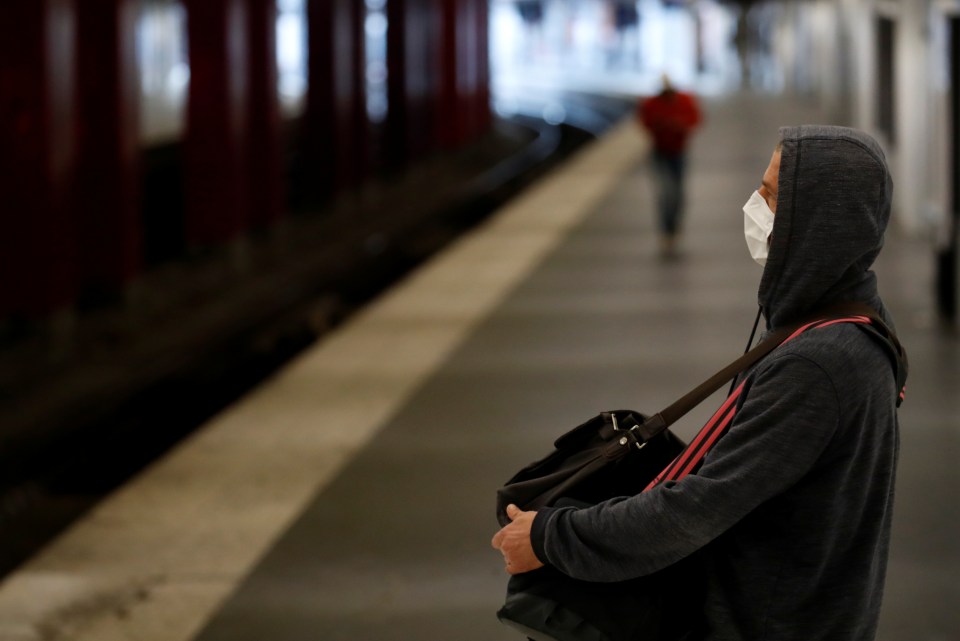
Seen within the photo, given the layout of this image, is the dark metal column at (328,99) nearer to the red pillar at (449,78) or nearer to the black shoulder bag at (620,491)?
the red pillar at (449,78)

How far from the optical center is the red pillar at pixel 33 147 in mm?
12344

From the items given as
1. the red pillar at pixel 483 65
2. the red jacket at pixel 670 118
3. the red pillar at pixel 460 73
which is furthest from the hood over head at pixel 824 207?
the red pillar at pixel 483 65

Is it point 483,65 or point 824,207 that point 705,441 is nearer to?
point 824,207

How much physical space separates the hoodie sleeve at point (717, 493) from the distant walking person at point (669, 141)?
11.0 metres

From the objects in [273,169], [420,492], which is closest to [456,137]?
[273,169]

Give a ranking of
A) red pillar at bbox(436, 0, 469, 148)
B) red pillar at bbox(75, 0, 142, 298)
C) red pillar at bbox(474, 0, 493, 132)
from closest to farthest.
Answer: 1. red pillar at bbox(75, 0, 142, 298)
2. red pillar at bbox(436, 0, 469, 148)
3. red pillar at bbox(474, 0, 493, 132)

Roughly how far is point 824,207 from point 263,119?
60.2ft

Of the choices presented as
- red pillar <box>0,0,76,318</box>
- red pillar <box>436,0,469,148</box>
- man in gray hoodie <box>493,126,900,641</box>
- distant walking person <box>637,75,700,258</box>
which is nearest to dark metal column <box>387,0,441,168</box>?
red pillar <box>436,0,469,148</box>

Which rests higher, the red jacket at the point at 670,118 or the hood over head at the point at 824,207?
the hood over head at the point at 824,207

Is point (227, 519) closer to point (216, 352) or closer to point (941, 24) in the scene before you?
point (216, 352)

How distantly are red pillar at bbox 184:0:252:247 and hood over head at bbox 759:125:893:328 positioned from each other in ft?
52.9

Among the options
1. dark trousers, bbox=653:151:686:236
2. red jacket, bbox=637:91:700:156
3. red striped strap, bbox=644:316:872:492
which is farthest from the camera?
dark trousers, bbox=653:151:686:236

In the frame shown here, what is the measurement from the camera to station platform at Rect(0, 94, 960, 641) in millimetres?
4898

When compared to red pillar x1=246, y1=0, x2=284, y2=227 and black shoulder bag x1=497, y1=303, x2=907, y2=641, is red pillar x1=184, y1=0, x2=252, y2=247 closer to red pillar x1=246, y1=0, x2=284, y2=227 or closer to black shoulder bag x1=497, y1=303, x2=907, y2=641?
red pillar x1=246, y1=0, x2=284, y2=227
